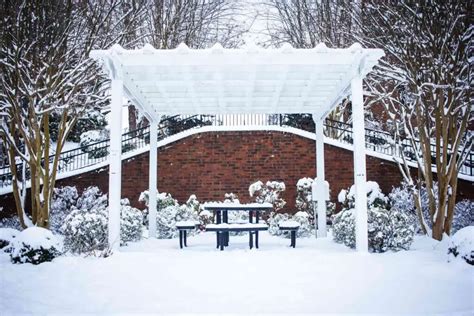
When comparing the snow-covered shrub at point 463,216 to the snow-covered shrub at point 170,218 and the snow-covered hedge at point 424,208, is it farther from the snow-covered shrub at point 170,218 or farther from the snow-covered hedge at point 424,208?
the snow-covered shrub at point 170,218

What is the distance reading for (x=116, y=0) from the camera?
32.0 feet

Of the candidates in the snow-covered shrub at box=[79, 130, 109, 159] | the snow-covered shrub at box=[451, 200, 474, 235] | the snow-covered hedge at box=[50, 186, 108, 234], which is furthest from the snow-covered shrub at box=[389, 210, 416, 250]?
the snow-covered shrub at box=[79, 130, 109, 159]

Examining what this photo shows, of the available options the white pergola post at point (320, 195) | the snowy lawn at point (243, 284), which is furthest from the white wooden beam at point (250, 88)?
the snowy lawn at point (243, 284)

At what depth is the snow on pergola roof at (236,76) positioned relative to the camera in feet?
21.0

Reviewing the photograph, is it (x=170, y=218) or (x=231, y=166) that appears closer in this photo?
(x=170, y=218)

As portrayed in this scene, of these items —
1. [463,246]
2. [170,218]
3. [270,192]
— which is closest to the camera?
[463,246]

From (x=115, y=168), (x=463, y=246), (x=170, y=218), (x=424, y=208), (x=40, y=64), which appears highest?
(x=40, y=64)

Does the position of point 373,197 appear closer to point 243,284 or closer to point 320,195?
point 320,195

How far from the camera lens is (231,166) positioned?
12969 millimetres

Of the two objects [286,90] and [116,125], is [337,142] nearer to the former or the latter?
[286,90]

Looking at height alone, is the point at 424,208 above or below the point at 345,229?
above

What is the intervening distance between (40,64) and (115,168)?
3.99m

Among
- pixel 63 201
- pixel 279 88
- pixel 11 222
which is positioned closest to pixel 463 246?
pixel 279 88

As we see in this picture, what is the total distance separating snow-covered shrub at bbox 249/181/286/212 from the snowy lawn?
17.6 feet
